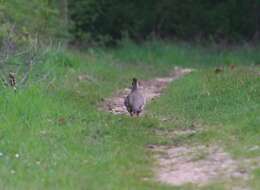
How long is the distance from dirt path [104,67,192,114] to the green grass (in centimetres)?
24

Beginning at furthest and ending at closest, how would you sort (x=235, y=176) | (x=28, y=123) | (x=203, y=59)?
1. (x=203, y=59)
2. (x=28, y=123)
3. (x=235, y=176)

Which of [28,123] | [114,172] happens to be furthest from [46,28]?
[114,172]

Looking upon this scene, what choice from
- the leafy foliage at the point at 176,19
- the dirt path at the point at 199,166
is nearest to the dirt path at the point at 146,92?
the dirt path at the point at 199,166

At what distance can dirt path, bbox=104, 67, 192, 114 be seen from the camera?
47.4 ft

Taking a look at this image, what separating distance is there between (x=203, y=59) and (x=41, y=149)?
16.9 m

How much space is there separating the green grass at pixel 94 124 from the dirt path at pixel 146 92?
24 centimetres

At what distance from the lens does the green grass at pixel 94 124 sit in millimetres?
8781

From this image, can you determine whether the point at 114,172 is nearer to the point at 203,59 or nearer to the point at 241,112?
the point at 241,112

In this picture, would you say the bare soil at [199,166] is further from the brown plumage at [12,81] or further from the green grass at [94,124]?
the brown plumage at [12,81]

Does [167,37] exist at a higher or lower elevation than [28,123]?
lower

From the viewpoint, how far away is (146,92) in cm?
1720

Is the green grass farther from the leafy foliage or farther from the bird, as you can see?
the leafy foliage

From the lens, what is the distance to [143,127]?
12172 millimetres

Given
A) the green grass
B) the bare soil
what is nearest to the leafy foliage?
the green grass
